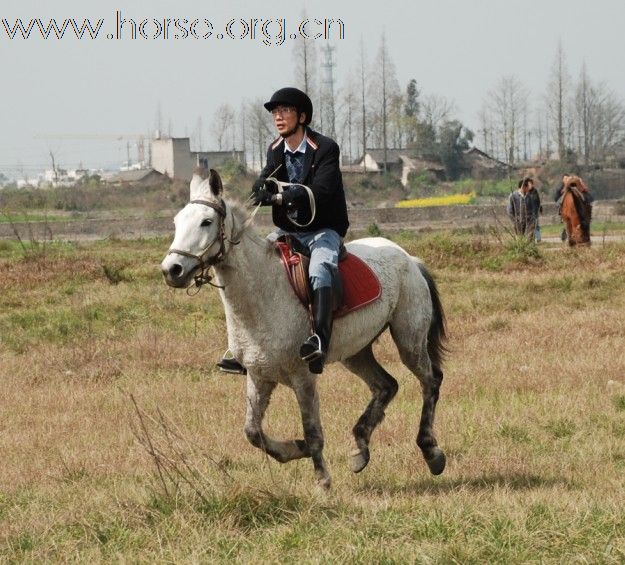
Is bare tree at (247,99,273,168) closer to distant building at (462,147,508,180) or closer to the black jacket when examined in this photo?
distant building at (462,147,508,180)

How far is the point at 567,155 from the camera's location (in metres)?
90.5

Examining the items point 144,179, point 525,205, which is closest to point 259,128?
point 144,179

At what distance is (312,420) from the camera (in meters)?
7.80

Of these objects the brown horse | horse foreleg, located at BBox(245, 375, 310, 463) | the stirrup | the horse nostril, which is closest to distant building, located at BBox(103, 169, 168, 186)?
the brown horse

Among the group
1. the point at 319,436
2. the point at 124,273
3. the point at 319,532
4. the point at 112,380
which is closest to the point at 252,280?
the point at 319,436

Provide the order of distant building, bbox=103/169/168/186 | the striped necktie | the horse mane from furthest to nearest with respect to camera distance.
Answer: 1. distant building, bbox=103/169/168/186
2. the striped necktie
3. the horse mane

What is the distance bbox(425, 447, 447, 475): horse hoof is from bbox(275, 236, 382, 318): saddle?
1.15 m

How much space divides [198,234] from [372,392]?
8.02ft

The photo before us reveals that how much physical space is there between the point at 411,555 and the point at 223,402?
567 centimetres

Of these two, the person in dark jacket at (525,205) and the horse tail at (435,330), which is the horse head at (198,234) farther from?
the person in dark jacket at (525,205)

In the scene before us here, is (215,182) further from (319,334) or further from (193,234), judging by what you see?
(319,334)

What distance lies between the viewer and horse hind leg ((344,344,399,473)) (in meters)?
8.28

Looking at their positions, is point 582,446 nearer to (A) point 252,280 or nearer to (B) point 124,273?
(A) point 252,280

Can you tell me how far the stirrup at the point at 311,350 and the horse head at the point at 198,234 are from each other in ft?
2.52
